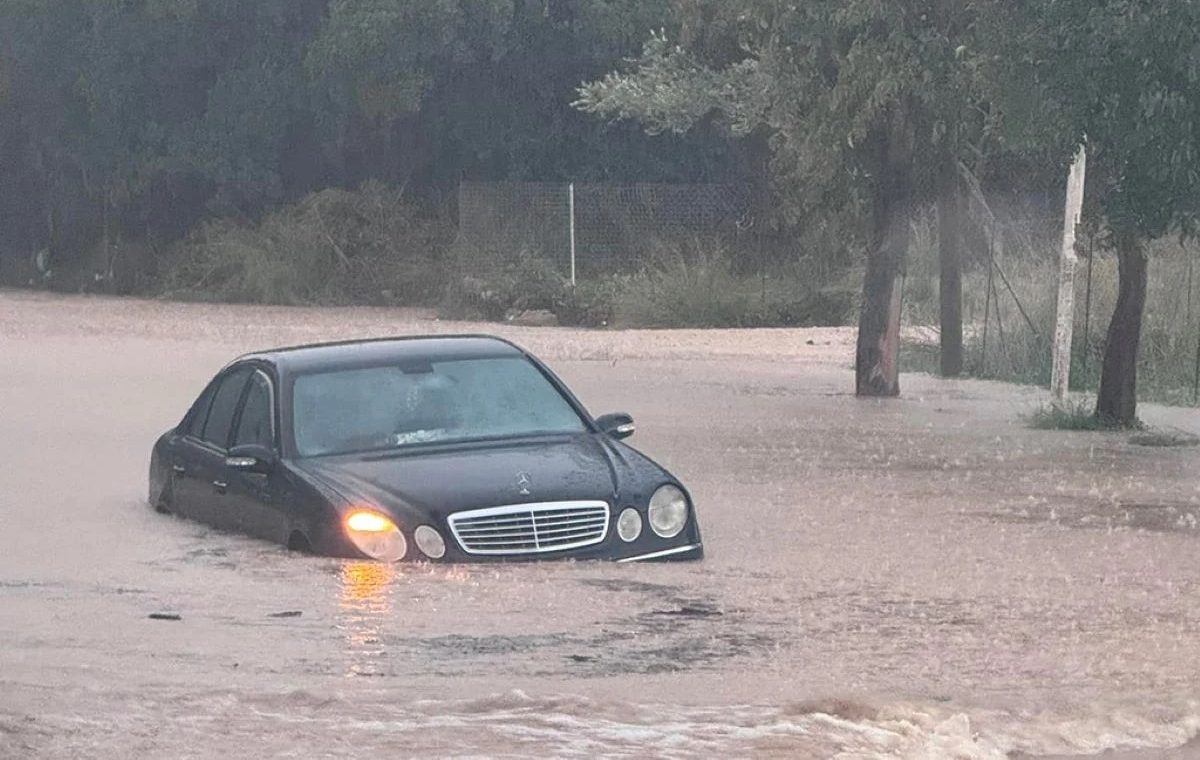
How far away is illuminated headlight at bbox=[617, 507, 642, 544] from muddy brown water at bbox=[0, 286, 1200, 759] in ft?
0.71

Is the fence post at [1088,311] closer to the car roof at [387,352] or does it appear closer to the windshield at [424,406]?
the car roof at [387,352]

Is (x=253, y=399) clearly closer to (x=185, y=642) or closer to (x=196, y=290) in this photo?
(x=185, y=642)

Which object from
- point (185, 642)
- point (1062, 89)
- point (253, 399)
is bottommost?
point (185, 642)

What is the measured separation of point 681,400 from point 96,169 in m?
29.5

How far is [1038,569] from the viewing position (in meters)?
12.3

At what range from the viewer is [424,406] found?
12.3m

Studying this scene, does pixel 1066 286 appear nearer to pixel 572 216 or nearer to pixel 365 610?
pixel 365 610

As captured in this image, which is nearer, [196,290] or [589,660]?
[589,660]

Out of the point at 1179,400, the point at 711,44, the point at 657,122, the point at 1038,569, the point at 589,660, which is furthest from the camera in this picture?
the point at 657,122

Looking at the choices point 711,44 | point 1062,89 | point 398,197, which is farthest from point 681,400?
point 398,197

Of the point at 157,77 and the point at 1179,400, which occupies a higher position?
the point at 157,77

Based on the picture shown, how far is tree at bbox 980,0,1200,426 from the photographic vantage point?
15.5 m

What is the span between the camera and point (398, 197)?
4788 cm

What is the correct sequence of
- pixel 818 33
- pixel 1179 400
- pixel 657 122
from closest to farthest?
1. pixel 818 33
2. pixel 1179 400
3. pixel 657 122
